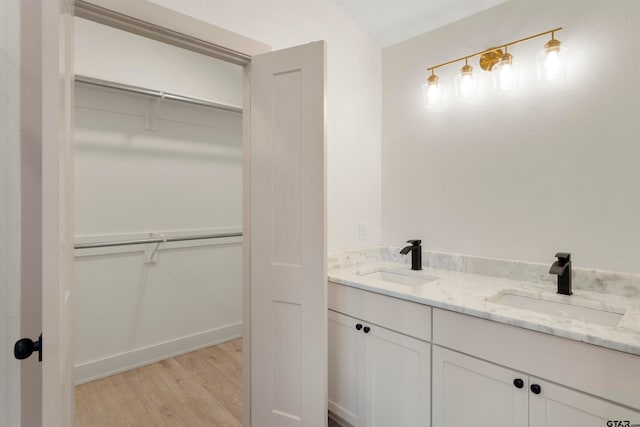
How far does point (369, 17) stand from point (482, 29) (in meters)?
0.71

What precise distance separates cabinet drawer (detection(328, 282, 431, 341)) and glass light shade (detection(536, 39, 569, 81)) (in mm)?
1287

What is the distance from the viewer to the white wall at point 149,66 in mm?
2246

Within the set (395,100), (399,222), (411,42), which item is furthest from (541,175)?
(411,42)

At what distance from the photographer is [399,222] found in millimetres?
2266

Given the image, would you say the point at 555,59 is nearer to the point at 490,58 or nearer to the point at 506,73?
the point at 506,73

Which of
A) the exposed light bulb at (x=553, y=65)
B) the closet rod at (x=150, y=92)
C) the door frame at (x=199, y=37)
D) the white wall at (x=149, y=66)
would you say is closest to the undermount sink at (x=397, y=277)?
the door frame at (x=199, y=37)

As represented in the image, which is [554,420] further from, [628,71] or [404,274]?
[628,71]

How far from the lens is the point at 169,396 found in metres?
2.19

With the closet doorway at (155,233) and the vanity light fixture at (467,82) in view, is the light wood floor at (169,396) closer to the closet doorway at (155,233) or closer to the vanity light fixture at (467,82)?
the closet doorway at (155,233)

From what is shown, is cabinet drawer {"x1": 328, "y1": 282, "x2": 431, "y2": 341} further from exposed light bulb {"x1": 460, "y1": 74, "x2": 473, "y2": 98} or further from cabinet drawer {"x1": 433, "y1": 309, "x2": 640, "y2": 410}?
exposed light bulb {"x1": 460, "y1": 74, "x2": 473, "y2": 98}

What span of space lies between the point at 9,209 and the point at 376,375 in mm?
1632

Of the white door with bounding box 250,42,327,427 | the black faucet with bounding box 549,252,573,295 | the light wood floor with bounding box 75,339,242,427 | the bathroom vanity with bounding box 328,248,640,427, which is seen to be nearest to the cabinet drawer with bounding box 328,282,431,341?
the bathroom vanity with bounding box 328,248,640,427

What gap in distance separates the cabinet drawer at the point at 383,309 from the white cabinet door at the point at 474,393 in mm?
120

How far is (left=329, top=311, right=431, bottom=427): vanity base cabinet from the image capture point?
1.45 metres
